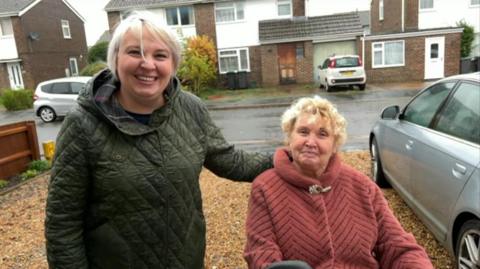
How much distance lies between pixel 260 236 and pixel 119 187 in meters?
0.70

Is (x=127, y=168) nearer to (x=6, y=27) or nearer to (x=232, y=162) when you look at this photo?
(x=232, y=162)

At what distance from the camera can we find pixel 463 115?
3.43 metres

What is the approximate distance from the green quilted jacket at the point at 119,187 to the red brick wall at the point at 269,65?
2255cm

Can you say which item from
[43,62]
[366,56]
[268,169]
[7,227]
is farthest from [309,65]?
[268,169]

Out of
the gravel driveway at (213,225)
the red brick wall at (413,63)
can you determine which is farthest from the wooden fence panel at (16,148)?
the red brick wall at (413,63)

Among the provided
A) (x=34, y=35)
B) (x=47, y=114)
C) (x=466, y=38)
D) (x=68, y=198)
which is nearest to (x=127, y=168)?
(x=68, y=198)

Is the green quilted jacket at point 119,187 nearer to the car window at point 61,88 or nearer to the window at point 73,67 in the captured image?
the car window at point 61,88

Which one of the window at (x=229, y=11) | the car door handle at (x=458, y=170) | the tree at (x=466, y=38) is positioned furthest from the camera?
the window at (x=229, y=11)

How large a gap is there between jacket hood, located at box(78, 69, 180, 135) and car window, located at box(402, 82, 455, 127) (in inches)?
119

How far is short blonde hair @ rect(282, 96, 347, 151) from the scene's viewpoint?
206 centimetres

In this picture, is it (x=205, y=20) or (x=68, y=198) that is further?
(x=205, y=20)

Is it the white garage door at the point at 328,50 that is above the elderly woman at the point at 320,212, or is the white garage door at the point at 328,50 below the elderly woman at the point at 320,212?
above

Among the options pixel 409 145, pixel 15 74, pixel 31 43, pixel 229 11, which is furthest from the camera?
pixel 15 74

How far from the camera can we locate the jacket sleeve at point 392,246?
197 centimetres
